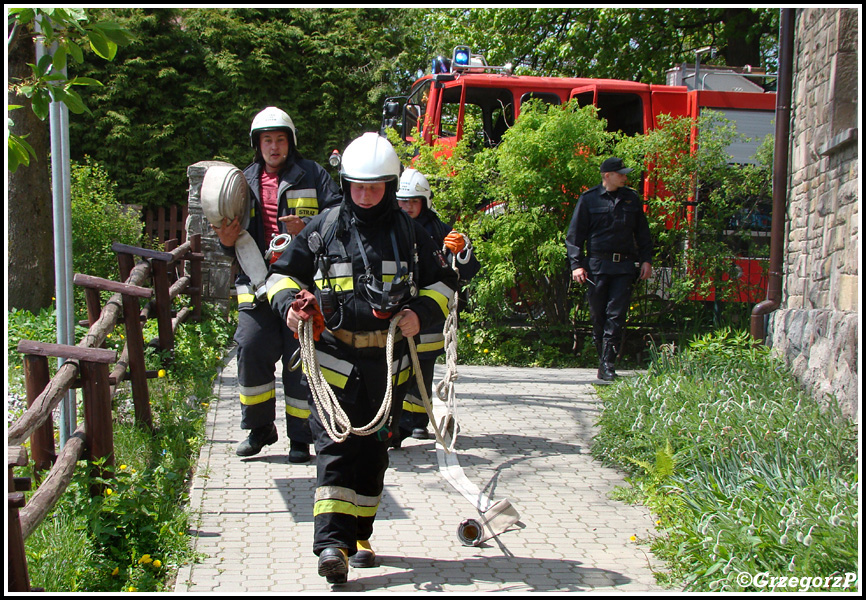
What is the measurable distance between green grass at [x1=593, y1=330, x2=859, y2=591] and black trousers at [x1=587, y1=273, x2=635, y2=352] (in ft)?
4.55

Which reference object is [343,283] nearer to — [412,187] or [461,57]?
[412,187]

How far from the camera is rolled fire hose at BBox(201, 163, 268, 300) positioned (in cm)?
498

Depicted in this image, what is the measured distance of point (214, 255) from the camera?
37.2ft

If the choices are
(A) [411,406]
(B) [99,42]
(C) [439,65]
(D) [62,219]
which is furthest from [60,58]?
(C) [439,65]

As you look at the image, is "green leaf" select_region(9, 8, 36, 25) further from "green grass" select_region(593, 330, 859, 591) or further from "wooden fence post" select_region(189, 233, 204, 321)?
"wooden fence post" select_region(189, 233, 204, 321)

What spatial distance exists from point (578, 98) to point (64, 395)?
892cm

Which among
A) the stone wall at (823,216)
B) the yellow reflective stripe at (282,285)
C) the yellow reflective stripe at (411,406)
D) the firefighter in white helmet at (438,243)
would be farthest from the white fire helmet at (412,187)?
the stone wall at (823,216)

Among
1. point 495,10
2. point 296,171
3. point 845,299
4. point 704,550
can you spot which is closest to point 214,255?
point 296,171

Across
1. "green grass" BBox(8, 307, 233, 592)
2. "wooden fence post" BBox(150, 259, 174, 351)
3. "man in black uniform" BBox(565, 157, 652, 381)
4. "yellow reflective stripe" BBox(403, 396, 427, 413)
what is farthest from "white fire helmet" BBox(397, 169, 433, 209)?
"man in black uniform" BBox(565, 157, 652, 381)

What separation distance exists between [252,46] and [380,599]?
53.7 ft

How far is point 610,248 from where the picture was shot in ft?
27.8

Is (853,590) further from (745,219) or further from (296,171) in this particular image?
(745,219)

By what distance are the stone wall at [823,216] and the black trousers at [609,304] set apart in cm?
143

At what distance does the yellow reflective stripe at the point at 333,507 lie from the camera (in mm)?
3760
